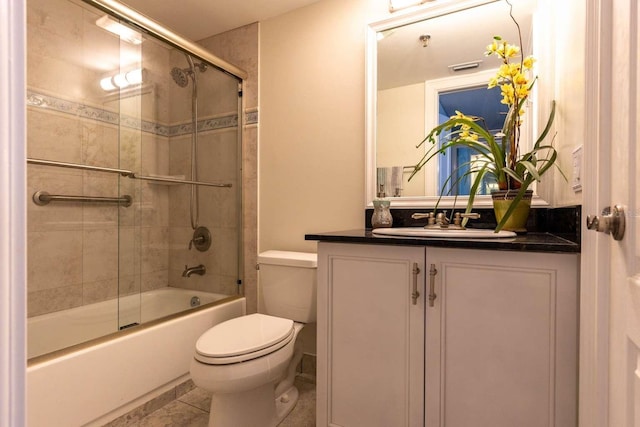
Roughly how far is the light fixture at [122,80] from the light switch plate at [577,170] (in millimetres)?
2017

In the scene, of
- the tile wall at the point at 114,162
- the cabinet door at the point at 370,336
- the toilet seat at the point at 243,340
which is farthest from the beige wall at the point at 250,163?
the cabinet door at the point at 370,336

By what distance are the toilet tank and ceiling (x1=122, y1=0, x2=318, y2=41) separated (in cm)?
145

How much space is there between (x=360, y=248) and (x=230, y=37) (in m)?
1.81

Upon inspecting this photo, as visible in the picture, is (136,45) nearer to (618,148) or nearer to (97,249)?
(97,249)

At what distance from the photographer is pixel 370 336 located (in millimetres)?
1198

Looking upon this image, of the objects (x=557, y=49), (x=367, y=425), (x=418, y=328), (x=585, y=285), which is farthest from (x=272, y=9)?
(x=367, y=425)

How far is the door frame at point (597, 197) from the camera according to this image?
70 cm

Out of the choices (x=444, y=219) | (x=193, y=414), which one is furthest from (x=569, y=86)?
(x=193, y=414)

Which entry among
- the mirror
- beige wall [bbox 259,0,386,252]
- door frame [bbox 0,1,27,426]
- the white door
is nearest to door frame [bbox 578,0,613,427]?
the white door

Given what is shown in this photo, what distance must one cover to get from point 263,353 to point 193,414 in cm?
62

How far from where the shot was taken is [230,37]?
225 centimetres

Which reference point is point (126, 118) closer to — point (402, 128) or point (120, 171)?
point (120, 171)

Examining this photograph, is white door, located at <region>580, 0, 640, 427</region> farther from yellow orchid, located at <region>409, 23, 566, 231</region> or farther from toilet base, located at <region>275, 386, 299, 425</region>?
toilet base, located at <region>275, 386, 299, 425</region>

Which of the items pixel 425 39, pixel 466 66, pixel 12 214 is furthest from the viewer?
pixel 425 39
